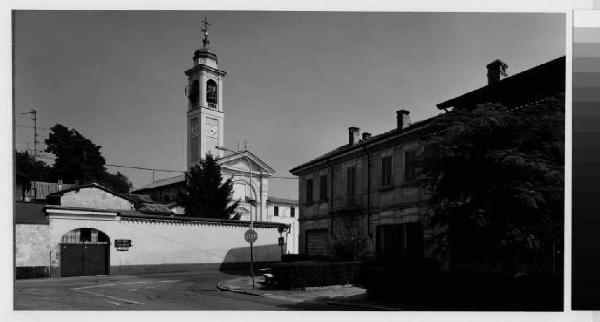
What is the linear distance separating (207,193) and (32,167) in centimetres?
1484

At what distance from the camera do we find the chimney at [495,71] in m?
12.3

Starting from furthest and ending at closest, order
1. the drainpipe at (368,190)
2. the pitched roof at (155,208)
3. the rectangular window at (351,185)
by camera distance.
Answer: the pitched roof at (155,208) → the rectangular window at (351,185) → the drainpipe at (368,190)

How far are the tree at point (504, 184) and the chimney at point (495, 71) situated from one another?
1.93 metres

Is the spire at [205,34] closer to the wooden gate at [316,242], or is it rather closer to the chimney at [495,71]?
the chimney at [495,71]

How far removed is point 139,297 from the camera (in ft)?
43.9

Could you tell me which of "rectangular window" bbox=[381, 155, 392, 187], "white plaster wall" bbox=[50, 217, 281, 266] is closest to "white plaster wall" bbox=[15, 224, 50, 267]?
"white plaster wall" bbox=[50, 217, 281, 266]

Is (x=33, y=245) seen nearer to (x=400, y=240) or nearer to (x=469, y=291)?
(x=400, y=240)

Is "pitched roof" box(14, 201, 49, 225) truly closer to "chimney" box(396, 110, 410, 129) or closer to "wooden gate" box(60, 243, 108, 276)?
"wooden gate" box(60, 243, 108, 276)

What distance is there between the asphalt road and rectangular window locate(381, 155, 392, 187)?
266 inches

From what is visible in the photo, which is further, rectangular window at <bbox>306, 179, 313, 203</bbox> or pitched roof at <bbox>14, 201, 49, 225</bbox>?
rectangular window at <bbox>306, 179, 313, 203</bbox>

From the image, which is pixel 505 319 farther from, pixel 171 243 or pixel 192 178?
pixel 192 178

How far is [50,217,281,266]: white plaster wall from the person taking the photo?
2152cm

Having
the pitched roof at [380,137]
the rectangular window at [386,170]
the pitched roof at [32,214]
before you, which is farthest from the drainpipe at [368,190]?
the pitched roof at [32,214]

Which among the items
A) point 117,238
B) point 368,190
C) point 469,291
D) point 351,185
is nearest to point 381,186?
point 368,190
